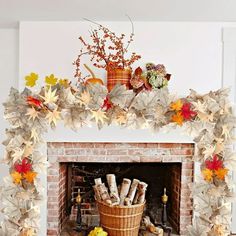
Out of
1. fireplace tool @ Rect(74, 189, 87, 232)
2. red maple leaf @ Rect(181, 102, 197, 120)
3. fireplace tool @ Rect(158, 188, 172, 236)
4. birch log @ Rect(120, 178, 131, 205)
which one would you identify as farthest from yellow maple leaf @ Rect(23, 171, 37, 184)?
fireplace tool @ Rect(158, 188, 172, 236)

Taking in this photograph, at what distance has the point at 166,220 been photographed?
4.00 m

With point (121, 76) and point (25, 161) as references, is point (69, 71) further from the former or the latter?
point (25, 161)

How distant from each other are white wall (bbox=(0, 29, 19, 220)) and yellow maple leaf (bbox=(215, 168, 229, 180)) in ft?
7.37

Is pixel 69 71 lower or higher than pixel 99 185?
higher

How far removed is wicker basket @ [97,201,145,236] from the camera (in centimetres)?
363

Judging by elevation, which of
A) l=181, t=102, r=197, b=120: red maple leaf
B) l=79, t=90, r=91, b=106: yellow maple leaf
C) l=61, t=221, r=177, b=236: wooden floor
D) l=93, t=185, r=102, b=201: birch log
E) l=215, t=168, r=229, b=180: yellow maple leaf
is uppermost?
l=79, t=90, r=91, b=106: yellow maple leaf

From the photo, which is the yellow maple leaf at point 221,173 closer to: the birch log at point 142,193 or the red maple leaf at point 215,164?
the red maple leaf at point 215,164

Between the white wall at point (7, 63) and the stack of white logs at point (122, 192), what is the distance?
1103mm

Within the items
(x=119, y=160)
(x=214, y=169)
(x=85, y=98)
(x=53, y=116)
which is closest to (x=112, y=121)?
(x=85, y=98)

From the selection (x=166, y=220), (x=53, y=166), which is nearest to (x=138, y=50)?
(x=53, y=166)

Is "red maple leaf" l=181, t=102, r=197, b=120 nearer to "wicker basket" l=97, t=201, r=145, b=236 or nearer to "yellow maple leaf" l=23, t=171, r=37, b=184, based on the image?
"yellow maple leaf" l=23, t=171, r=37, b=184

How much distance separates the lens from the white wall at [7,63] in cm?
375

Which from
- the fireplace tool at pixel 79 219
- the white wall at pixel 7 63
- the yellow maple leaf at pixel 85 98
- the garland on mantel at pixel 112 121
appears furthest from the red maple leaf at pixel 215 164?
the white wall at pixel 7 63

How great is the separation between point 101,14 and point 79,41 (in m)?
0.36
